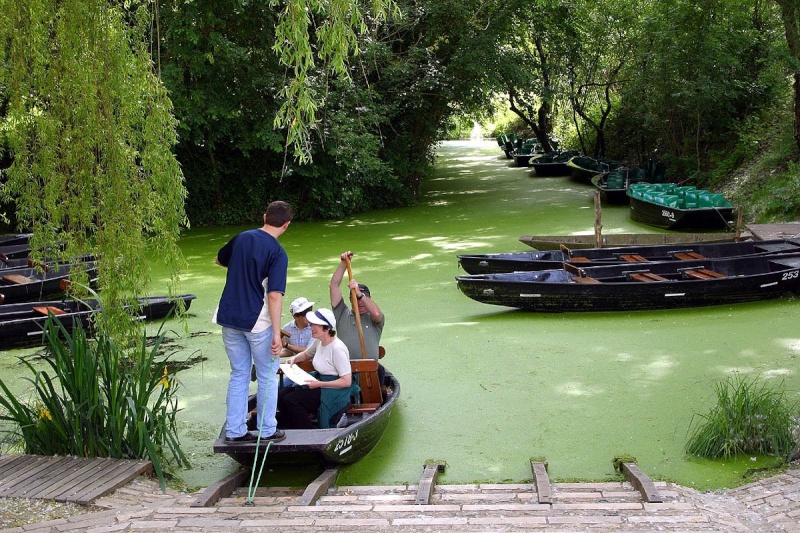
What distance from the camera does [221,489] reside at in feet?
14.4

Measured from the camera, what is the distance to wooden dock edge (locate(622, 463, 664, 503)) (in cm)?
415

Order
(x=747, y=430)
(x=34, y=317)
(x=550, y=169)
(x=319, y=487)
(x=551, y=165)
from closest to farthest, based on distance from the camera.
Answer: (x=319, y=487) < (x=747, y=430) < (x=34, y=317) < (x=551, y=165) < (x=550, y=169)

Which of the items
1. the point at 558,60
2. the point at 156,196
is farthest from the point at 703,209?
the point at 156,196

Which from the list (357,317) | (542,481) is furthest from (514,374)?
(542,481)

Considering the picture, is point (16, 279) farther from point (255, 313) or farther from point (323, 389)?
point (255, 313)

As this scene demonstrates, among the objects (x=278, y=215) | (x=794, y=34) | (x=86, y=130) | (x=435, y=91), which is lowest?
(x=278, y=215)

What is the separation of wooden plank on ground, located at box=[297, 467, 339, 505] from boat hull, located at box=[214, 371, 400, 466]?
3.2 inches

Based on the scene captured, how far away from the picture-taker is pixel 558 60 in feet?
66.4

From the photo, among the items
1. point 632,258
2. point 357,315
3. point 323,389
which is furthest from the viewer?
point 632,258

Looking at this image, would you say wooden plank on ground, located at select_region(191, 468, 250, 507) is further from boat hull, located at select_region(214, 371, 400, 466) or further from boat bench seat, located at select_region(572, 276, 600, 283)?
boat bench seat, located at select_region(572, 276, 600, 283)

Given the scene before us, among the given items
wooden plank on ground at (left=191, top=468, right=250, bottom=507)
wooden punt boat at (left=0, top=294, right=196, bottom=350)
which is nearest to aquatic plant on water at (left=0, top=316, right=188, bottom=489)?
wooden plank on ground at (left=191, top=468, right=250, bottom=507)

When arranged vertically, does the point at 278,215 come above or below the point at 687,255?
above

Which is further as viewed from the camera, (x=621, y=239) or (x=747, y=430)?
(x=621, y=239)

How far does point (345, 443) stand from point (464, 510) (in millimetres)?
1070
